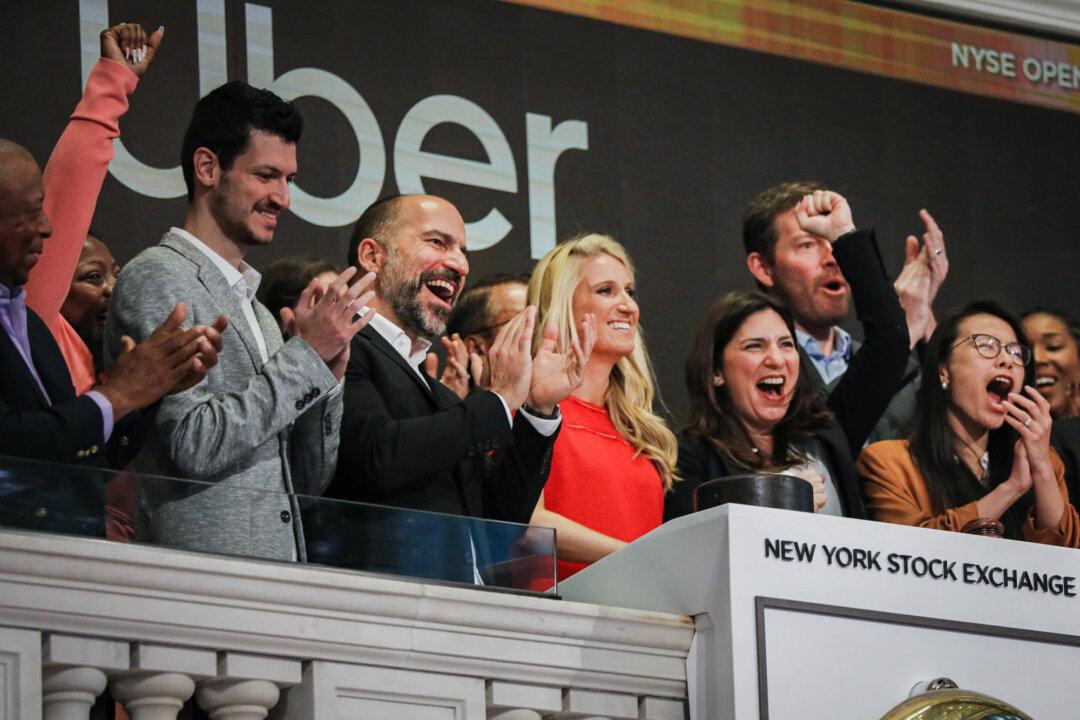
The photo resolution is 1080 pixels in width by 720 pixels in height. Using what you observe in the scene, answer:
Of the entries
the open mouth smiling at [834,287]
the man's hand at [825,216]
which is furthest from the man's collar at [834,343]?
the man's hand at [825,216]

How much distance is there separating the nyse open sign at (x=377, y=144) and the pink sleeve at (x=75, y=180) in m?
1.18

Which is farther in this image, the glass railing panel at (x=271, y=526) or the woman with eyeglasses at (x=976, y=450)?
the woman with eyeglasses at (x=976, y=450)

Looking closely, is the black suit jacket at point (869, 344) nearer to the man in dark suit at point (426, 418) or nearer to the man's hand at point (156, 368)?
the man in dark suit at point (426, 418)

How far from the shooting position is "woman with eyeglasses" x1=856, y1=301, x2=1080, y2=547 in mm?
4082

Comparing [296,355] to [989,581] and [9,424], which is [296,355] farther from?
[989,581]

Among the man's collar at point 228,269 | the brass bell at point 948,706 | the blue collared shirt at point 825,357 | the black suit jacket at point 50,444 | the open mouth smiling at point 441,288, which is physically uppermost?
the blue collared shirt at point 825,357

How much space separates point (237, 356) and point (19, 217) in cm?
44

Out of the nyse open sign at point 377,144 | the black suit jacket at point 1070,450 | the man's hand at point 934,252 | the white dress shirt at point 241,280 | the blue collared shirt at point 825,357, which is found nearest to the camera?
the white dress shirt at point 241,280

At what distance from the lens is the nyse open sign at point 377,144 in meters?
4.82

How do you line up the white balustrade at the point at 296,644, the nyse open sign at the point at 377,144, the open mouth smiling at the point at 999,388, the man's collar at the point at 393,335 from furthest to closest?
the nyse open sign at the point at 377,144, the open mouth smiling at the point at 999,388, the man's collar at the point at 393,335, the white balustrade at the point at 296,644

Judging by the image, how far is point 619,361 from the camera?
14.1 ft

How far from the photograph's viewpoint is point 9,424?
8.79 feet

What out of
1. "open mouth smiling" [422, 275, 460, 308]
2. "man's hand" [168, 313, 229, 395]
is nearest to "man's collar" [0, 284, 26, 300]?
"man's hand" [168, 313, 229, 395]

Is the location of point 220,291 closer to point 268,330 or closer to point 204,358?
point 268,330
